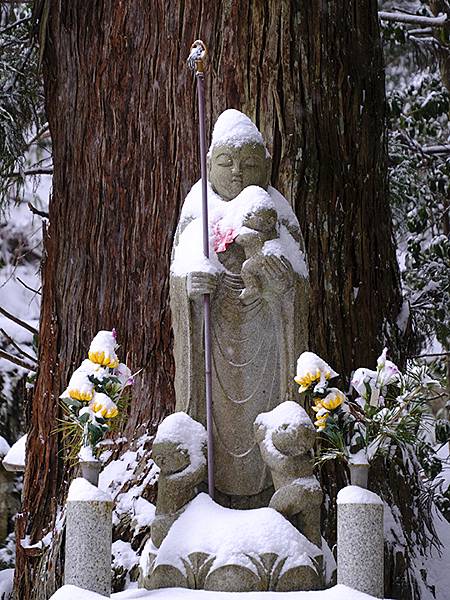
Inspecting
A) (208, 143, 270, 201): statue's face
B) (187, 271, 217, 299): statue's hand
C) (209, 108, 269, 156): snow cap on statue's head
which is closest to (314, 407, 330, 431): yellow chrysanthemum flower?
(187, 271, 217, 299): statue's hand

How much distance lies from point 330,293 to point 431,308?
2.82 meters

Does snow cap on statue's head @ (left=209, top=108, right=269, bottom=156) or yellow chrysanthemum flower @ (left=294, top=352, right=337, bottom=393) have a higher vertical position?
snow cap on statue's head @ (left=209, top=108, right=269, bottom=156)

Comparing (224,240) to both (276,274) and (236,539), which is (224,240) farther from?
(236,539)

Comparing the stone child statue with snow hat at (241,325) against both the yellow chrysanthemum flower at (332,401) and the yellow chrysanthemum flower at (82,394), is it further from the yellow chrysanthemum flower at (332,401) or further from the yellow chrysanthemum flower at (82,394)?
the yellow chrysanthemum flower at (82,394)

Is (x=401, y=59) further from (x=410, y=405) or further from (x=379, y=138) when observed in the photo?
(x=410, y=405)

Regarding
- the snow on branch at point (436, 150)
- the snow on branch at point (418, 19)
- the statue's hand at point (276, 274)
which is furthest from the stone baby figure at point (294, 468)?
the snow on branch at point (436, 150)

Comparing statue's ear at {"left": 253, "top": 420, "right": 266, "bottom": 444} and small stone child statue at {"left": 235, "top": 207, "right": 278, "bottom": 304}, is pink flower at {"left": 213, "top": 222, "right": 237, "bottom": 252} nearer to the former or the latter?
small stone child statue at {"left": 235, "top": 207, "right": 278, "bottom": 304}

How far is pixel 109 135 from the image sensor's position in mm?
9469

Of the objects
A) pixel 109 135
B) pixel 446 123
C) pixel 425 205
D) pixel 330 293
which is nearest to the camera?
pixel 330 293

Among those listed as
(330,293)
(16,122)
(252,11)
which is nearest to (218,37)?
(252,11)

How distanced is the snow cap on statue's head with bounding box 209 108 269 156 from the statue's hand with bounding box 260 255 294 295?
63cm

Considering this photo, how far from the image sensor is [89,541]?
571 centimetres

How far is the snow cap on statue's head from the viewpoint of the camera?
6652 millimetres

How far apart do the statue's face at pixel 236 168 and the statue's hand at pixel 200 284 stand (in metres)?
0.50
